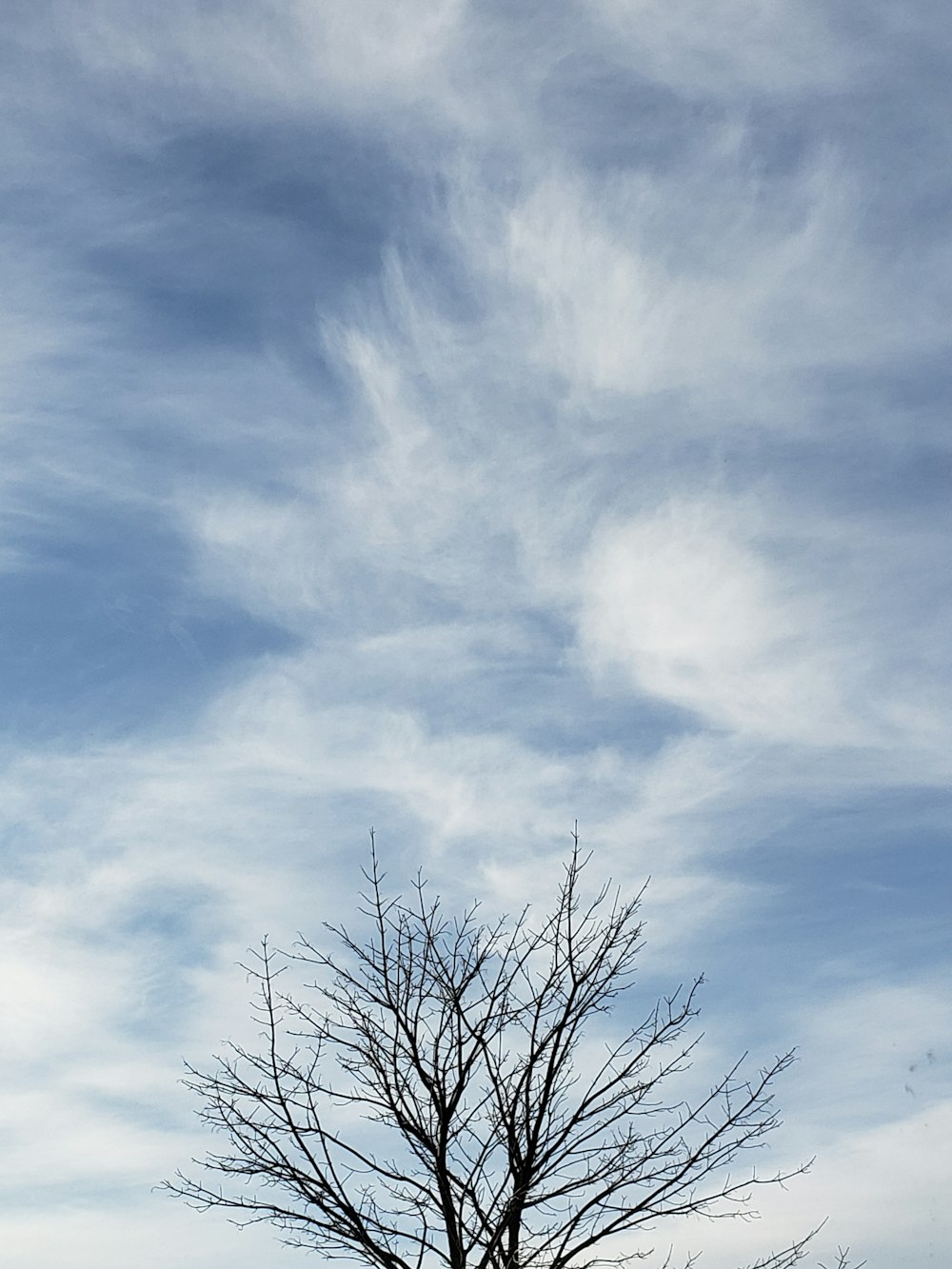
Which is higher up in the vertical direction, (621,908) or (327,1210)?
(621,908)

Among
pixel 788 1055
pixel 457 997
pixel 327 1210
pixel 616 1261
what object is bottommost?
pixel 616 1261

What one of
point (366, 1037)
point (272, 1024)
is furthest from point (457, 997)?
point (272, 1024)

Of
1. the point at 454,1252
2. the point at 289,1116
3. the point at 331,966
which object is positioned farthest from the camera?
the point at 331,966

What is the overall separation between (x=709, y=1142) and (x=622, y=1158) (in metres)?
0.71

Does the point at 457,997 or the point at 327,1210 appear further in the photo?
A: the point at 457,997

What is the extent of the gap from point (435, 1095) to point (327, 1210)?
1.08m

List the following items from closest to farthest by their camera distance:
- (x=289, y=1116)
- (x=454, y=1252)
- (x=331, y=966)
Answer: (x=454, y=1252), (x=289, y=1116), (x=331, y=966)

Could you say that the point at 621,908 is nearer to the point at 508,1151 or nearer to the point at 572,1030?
the point at 572,1030

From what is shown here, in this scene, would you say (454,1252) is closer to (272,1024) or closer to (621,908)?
(272,1024)

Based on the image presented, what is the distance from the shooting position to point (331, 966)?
10203 millimetres

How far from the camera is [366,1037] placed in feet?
31.7

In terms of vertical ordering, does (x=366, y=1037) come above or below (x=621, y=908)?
below

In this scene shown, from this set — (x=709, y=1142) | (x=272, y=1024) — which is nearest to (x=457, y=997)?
(x=272, y=1024)

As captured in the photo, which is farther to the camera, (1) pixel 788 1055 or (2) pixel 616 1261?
(1) pixel 788 1055
